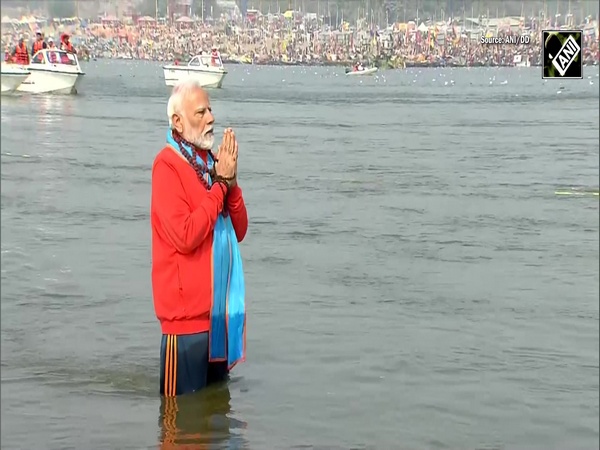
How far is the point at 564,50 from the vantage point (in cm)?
890

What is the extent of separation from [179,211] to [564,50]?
227 inches

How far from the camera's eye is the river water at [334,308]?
4570 millimetres

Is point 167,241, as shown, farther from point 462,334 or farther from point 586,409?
point 462,334

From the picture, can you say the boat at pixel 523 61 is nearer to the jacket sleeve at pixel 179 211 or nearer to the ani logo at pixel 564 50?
the ani logo at pixel 564 50

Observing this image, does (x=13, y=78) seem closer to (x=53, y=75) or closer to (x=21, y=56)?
(x=53, y=75)

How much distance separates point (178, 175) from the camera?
12.5 feet

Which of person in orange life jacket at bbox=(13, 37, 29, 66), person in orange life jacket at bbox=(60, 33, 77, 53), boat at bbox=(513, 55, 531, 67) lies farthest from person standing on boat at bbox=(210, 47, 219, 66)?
boat at bbox=(513, 55, 531, 67)

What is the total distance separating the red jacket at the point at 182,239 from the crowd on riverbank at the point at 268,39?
7451 mm

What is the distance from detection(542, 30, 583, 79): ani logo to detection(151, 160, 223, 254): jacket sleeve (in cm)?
517

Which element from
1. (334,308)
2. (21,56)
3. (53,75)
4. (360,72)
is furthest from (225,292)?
(360,72)

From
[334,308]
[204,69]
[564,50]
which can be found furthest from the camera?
[204,69]

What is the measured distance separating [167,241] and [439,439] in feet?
4.43

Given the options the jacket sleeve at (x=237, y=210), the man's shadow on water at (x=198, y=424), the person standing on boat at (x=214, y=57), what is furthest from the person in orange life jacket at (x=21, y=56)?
the jacket sleeve at (x=237, y=210)

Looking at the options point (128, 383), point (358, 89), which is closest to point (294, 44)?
point (128, 383)
